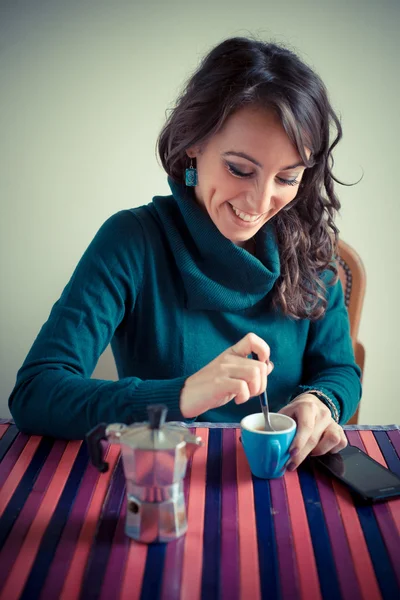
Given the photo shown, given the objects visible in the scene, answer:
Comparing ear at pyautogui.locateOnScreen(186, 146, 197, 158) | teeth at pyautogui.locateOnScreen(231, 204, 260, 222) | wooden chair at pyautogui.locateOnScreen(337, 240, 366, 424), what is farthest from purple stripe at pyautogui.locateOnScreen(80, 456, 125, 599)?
wooden chair at pyautogui.locateOnScreen(337, 240, 366, 424)

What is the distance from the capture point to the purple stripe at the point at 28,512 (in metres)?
0.68

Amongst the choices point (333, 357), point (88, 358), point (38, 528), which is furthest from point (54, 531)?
point (333, 357)

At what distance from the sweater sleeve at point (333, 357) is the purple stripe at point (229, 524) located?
0.98 ft

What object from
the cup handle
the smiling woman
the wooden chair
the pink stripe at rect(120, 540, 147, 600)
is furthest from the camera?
the wooden chair

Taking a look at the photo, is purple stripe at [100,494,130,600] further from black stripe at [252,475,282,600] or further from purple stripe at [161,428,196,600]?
black stripe at [252,475,282,600]

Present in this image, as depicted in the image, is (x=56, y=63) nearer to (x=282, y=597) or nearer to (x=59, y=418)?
(x=59, y=418)

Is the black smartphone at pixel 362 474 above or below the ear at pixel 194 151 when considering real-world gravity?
below

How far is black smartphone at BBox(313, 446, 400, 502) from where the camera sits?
83 centimetres

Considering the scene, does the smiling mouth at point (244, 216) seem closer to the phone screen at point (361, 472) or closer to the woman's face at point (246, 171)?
the woman's face at point (246, 171)

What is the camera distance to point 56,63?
1839 millimetres

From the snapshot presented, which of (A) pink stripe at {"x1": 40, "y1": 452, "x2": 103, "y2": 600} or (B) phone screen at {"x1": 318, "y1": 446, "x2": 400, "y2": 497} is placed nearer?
(A) pink stripe at {"x1": 40, "y1": 452, "x2": 103, "y2": 600}

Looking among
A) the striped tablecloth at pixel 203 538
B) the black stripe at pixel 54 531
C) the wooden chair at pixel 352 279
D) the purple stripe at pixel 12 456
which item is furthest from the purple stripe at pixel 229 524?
the wooden chair at pixel 352 279

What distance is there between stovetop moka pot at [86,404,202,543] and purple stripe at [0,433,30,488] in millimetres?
220

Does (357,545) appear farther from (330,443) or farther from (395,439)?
(395,439)
